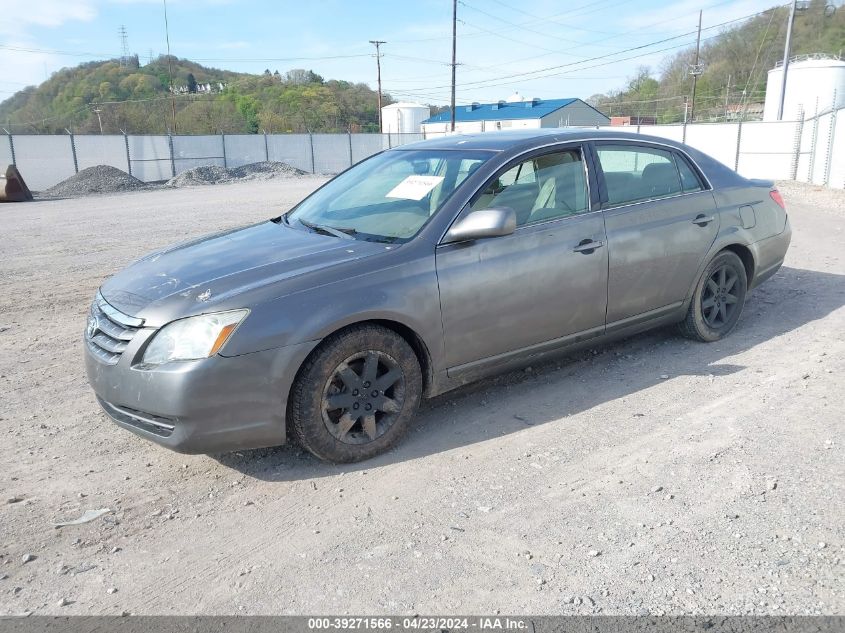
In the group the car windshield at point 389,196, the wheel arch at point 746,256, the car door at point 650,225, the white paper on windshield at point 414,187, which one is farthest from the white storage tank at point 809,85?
the white paper on windshield at point 414,187

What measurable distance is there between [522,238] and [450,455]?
1.40 metres

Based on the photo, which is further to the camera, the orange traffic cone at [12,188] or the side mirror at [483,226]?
the orange traffic cone at [12,188]

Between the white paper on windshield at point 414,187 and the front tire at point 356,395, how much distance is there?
1.07m

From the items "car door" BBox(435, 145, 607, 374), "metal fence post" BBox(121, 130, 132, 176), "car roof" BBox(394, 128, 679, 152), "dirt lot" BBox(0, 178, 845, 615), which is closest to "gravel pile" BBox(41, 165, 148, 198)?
"metal fence post" BBox(121, 130, 132, 176)

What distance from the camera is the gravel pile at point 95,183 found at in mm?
27422

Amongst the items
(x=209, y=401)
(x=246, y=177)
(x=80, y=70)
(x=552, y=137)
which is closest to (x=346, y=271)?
(x=209, y=401)

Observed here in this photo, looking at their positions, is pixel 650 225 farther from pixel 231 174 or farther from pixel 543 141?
pixel 231 174

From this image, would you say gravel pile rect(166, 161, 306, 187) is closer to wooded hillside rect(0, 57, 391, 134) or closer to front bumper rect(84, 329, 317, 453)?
wooded hillside rect(0, 57, 391, 134)

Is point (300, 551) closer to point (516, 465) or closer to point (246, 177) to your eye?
point (516, 465)

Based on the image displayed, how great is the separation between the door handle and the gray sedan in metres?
0.03

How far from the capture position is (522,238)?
166 inches

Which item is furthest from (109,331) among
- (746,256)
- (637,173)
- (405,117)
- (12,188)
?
(405,117)

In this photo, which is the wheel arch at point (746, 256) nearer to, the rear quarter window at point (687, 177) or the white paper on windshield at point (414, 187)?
the rear quarter window at point (687, 177)

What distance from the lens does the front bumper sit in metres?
3.25
